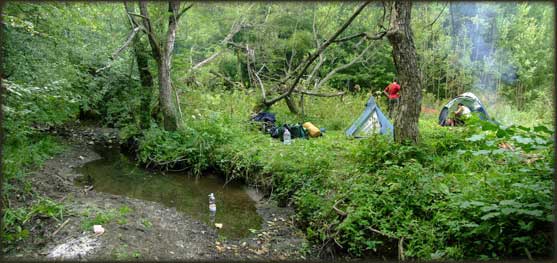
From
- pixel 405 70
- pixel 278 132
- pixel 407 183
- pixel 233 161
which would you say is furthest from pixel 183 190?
pixel 405 70

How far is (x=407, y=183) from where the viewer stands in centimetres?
386

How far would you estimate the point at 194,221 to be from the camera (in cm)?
458

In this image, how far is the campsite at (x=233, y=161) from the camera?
318cm

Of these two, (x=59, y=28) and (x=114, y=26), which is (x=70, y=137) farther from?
(x=59, y=28)

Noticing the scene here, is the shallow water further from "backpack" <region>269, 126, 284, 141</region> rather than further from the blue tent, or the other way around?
the blue tent

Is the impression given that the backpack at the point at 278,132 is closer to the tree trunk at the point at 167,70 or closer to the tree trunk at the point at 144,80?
the tree trunk at the point at 167,70

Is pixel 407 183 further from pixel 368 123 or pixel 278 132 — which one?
pixel 368 123

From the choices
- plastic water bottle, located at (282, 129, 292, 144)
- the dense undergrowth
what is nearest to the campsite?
the dense undergrowth

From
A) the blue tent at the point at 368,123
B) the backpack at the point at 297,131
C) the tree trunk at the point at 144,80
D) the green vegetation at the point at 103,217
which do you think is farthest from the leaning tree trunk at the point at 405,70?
the tree trunk at the point at 144,80

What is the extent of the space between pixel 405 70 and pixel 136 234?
369cm

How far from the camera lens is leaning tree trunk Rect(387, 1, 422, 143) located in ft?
15.4

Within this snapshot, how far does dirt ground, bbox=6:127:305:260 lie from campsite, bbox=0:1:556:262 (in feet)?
0.07

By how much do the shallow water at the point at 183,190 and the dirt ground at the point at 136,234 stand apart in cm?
19

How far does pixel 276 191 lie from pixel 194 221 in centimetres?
134
